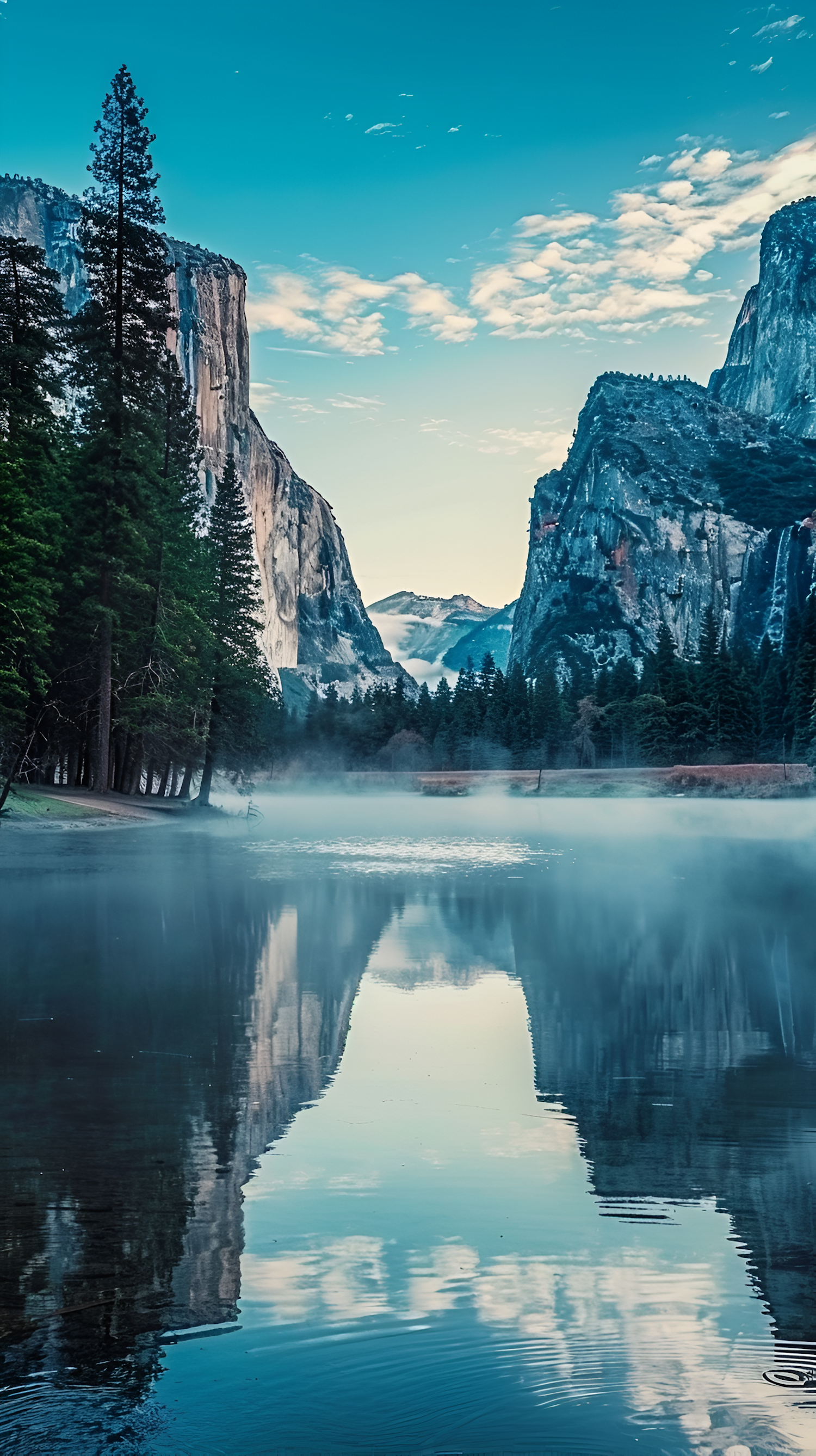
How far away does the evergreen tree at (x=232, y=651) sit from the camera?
62.4m

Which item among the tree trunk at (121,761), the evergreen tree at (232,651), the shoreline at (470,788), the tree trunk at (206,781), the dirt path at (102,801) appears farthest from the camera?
the tree trunk at (206,781)

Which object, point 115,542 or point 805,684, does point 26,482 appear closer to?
point 115,542

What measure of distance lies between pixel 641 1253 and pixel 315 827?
184 feet

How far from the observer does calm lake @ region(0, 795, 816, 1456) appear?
4.35 meters

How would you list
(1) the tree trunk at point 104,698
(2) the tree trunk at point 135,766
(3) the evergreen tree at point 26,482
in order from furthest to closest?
(2) the tree trunk at point 135,766 < (1) the tree trunk at point 104,698 < (3) the evergreen tree at point 26,482

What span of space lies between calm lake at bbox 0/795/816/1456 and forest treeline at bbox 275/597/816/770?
7323 centimetres

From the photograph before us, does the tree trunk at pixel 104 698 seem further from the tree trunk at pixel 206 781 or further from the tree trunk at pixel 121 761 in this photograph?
the tree trunk at pixel 206 781

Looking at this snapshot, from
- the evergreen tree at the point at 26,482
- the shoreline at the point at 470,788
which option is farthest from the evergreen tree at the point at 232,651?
the evergreen tree at the point at 26,482

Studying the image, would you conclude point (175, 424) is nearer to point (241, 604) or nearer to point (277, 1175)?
point (241, 604)

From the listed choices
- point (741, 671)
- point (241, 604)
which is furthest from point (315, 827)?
point (741, 671)

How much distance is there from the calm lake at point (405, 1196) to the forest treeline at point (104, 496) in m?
28.1

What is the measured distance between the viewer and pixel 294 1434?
411 centimetres

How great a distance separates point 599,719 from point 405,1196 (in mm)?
145572

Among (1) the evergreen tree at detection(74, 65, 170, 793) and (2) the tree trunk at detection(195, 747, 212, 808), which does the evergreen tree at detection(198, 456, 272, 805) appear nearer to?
(2) the tree trunk at detection(195, 747, 212, 808)
